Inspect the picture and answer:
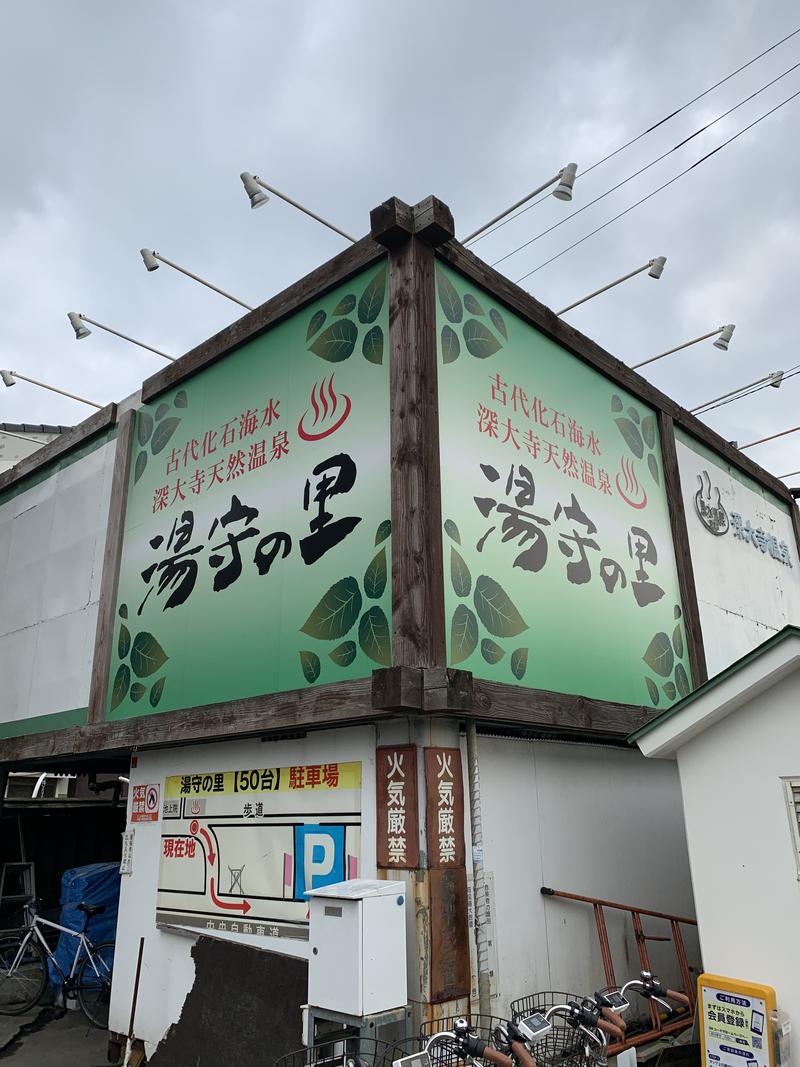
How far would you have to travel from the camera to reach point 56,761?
482 inches

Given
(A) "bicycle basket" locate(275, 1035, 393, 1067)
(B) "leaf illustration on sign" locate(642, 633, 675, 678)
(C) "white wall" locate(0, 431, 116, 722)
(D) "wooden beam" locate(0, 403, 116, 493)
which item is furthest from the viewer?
(D) "wooden beam" locate(0, 403, 116, 493)

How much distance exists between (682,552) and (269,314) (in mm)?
6429

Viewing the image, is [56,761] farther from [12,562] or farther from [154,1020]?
[154,1020]

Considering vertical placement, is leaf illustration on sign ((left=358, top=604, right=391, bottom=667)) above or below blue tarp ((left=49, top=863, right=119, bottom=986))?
above

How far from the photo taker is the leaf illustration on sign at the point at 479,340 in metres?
8.48

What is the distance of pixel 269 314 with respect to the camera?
941 cm

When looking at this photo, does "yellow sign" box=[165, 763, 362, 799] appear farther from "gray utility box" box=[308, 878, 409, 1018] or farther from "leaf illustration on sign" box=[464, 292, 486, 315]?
"leaf illustration on sign" box=[464, 292, 486, 315]

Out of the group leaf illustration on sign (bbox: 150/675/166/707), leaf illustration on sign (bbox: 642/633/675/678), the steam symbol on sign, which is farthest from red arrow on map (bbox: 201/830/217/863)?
leaf illustration on sign (bbox: 642/633/675/678)

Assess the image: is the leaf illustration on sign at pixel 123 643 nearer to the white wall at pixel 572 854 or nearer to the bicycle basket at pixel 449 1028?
the white wall at pixel 572 854

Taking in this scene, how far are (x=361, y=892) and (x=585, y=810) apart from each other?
3.44 metres

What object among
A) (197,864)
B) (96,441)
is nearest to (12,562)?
(96,441)

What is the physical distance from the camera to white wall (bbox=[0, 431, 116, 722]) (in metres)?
11.0

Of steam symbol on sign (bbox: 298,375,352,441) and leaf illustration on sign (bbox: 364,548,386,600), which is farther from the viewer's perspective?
steam symbol on sign (bbox: 298,375,352,441)

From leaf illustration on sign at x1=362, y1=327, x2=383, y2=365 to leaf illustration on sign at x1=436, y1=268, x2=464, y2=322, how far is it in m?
A: 0.72
